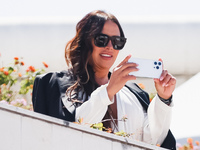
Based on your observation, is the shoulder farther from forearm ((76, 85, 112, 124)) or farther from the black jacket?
forearm ((76, 85, 112, 124))

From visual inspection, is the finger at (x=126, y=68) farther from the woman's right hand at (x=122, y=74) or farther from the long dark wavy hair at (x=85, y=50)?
the long dark wavy hair at (x=85, y=50)

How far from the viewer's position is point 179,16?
8703 mm

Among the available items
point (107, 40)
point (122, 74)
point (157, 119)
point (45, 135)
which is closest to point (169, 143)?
point (157, 119)

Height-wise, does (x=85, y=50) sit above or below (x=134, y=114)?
above

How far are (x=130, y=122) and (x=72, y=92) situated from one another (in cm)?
43

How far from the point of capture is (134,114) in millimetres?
3863

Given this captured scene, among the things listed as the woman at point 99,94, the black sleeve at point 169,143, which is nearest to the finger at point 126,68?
the woman at point 99,94

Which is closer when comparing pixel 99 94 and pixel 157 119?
pixel 99 94

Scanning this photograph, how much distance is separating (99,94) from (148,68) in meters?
0.34

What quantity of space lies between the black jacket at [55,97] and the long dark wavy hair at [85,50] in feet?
0.18

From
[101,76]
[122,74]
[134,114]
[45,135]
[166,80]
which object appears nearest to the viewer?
[45,135]

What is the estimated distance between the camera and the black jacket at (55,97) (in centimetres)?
385

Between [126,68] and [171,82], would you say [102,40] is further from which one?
[171,82]

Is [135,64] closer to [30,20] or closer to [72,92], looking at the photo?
[72,92]
